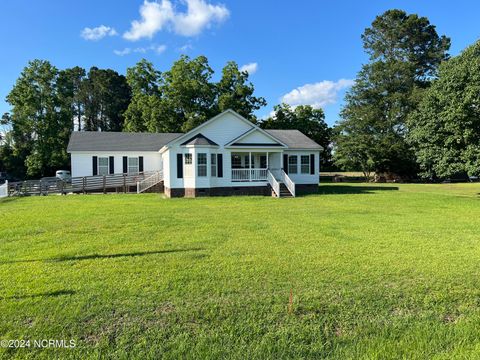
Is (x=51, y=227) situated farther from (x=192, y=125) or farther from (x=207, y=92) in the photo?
(x=207, y=92)

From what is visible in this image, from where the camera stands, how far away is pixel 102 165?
87.0 ft

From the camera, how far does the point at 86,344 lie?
3.36m

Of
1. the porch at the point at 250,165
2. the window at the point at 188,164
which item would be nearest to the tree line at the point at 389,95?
the porch at the point at 250,165

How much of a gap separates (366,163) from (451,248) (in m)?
38.1

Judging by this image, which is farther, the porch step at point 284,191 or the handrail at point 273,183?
the porch step at point 284,191

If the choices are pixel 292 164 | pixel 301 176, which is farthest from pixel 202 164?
pixel 301 176

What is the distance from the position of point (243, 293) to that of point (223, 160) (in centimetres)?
1717

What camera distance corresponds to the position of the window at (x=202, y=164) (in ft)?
67.0

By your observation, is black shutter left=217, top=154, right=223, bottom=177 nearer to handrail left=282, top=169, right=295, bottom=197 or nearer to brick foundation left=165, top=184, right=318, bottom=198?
brick foundation left=165, top=184, right=318, bottom=198

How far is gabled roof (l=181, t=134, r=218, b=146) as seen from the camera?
66.6ft

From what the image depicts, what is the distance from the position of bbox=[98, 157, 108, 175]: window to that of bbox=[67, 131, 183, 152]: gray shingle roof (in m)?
0.80

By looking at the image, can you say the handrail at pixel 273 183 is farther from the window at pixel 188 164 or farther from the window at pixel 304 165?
the window at pixel 188 164

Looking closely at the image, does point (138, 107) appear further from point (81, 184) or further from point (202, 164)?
point (202, 164)

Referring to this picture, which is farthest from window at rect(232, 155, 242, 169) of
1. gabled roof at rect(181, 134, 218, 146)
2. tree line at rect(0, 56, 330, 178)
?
tree line at rect(0, 56, 330, 178)
